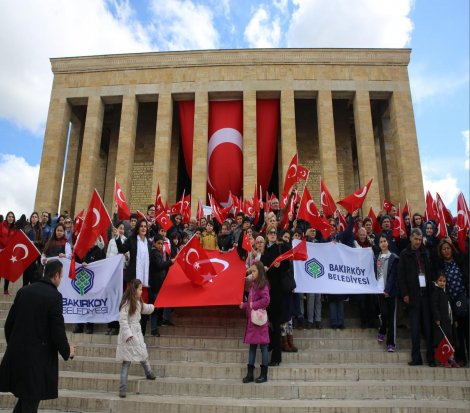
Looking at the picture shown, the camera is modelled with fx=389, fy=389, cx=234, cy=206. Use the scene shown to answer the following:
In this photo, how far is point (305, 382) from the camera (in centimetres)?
558

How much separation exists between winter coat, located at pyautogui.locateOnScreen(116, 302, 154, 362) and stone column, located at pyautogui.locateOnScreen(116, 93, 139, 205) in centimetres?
1668

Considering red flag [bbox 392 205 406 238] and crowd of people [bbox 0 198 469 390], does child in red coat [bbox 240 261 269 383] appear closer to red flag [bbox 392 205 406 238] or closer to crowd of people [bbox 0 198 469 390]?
crowd of people [bbox 0 198 469 390]

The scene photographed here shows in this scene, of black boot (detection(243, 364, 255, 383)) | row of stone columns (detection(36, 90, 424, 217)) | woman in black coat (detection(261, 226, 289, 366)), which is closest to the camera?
black boot (detection(243, 364, 255, 383))

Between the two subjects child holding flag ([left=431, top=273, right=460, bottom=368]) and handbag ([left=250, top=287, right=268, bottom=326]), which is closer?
handbag ([left=250, top=287, right=268, bottom=326])

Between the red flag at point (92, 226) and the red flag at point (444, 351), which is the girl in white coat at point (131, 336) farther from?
the red flag at point (444, 351)

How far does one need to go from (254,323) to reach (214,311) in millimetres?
2721

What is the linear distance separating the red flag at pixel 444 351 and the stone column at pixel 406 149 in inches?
598

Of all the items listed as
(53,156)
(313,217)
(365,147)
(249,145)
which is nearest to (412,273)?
(313,217)

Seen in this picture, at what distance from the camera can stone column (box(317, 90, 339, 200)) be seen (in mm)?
20859

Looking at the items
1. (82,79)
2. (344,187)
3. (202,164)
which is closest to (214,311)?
(202,164)

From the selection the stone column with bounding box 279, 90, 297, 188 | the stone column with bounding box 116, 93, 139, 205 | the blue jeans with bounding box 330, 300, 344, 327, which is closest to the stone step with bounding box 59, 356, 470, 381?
the blue jeans with bounding box 330, 300, 344, 327

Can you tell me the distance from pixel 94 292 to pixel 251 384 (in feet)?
11.6

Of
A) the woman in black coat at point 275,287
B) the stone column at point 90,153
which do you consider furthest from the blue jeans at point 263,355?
the stone column at point 90,153

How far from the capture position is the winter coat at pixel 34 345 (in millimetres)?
3672
